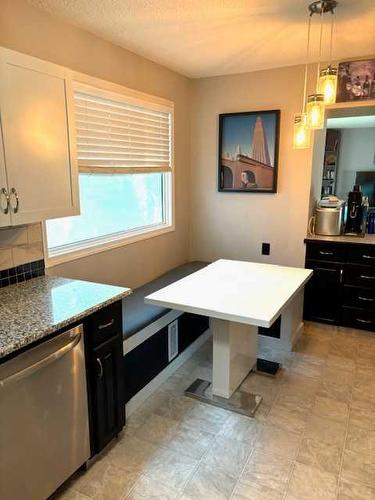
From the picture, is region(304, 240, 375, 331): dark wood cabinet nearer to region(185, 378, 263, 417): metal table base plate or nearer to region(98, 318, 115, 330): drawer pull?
region(185, 378, 263, 417): metal table base plate

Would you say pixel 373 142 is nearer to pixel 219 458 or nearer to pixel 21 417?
pixel 219 458

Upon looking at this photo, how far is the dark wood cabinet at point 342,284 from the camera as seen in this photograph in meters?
3.34

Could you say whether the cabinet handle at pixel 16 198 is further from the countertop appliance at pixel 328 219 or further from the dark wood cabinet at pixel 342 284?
the countertop appliance at pixel 328 219

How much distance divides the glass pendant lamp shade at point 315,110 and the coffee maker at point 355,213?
6.02 feet

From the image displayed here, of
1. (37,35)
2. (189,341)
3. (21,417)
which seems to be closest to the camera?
(21,417)

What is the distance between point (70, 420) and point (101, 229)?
150 cm

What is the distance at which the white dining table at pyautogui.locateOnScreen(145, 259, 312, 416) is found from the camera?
2.12 meters

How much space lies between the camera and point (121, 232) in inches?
121

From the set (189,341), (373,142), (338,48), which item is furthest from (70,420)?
(373,142)

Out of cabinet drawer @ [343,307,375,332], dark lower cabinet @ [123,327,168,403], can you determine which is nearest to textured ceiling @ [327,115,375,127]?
cabinet drawer @ [343,307,375,332]

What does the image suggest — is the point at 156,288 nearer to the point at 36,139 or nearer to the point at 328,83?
the point at 36,139

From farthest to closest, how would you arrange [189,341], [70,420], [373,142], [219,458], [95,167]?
[373,142] → [189,341] → [95,167] → [219,458] → [70,420]

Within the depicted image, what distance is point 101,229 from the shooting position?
2869mm

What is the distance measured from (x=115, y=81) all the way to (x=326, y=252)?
2.35 m
